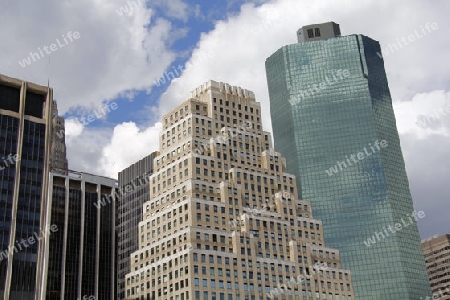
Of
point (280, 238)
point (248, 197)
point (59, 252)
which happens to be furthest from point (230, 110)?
point (59, 252)

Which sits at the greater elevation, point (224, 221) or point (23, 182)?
point (23, 182)

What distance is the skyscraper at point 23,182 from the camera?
156125 millimetres

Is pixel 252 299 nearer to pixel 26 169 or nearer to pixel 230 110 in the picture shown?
pixel 230 110

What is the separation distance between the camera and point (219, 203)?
159750 millimetres

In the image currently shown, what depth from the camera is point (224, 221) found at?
159 m

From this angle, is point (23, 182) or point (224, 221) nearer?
point (224, 221)

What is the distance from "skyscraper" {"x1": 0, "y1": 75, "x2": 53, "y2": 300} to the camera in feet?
512

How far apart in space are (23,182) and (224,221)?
53811mm

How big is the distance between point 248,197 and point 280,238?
1372 cm

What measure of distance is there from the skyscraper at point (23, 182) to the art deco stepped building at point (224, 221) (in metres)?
26.2

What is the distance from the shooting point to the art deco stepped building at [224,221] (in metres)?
149

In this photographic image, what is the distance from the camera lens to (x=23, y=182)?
16412 cm

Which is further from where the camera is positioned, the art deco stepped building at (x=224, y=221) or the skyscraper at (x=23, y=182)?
the skyscraper at (x=23, y=182)

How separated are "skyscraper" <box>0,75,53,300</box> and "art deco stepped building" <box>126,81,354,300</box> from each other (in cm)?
2616
